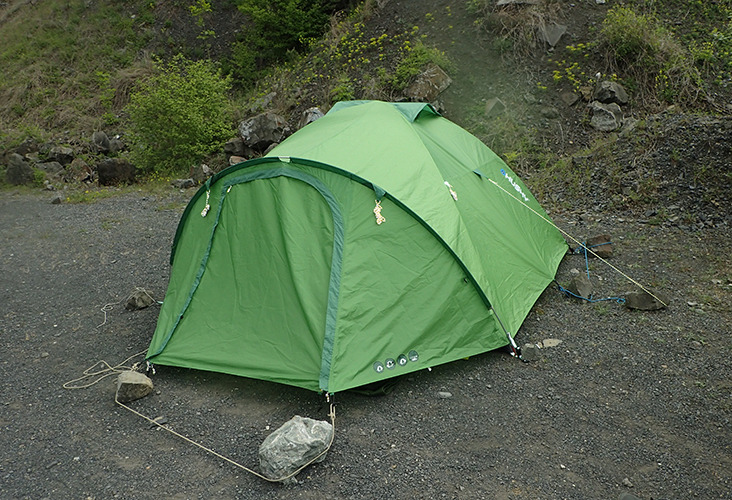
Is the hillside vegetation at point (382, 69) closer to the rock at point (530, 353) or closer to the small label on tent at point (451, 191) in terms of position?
the small label on tent at point (451, 191)

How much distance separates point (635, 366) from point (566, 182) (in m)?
4.97

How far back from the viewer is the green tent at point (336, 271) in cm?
415

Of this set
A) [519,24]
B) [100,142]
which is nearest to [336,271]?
[519,24]

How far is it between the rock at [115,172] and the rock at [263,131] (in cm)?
279

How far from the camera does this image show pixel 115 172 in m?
12.6

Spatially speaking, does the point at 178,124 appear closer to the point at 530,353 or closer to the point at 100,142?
the point at 100,142

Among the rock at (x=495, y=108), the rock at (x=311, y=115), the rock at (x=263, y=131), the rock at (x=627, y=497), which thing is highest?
the rock at (x=627, y=497)

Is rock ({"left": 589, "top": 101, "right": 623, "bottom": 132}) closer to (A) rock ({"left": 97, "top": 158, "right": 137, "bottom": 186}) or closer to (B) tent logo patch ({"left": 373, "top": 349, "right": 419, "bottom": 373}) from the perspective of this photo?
(B) tent logo patch ({"left": 373, "top": 349, "right": 419, "bottom": 373})

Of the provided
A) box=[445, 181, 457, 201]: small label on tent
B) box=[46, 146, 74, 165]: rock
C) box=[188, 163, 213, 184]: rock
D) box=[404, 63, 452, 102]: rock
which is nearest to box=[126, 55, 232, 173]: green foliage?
box=[188, 163, 213, 184]: rock

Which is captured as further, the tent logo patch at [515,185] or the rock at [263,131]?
the rock at [263,131]

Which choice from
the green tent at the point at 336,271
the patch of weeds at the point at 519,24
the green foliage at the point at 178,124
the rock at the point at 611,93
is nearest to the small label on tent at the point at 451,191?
the green tent at the point at 336,271

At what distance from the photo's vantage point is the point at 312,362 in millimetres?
4051

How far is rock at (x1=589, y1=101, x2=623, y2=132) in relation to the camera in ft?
31.6

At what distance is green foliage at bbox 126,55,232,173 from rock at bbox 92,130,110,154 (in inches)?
76.0
